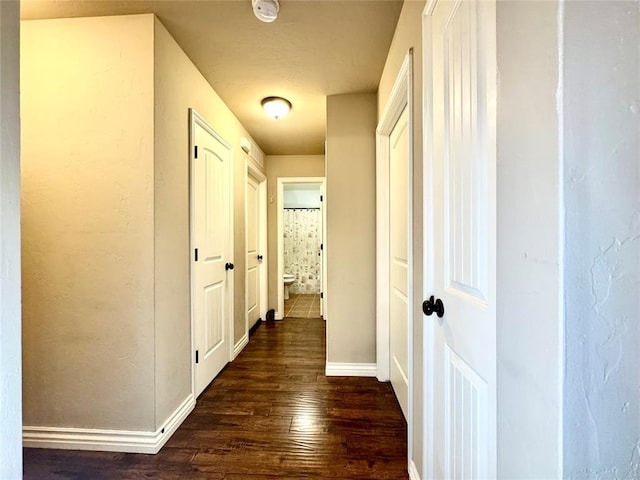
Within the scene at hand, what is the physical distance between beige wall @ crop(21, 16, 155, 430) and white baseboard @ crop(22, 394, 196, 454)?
53 millimetres

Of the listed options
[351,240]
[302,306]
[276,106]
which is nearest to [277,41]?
[276,106]

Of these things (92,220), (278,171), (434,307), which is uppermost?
(278,171)

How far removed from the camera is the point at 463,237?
857 mm

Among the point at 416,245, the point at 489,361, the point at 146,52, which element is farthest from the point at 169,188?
the point at 489,361

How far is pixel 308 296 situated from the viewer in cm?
629

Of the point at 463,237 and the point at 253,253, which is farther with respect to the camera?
the point at 253,253

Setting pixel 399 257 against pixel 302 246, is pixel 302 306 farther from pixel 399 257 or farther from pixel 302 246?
pixel 399 257

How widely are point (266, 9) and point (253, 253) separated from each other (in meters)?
2.75

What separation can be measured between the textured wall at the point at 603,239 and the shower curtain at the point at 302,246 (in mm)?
6145

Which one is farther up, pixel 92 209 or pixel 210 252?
pixel 92 209

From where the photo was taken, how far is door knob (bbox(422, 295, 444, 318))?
104 cm

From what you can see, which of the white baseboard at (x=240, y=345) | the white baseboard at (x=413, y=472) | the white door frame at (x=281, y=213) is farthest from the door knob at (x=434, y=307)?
the white door frame at (x=281, y=213)

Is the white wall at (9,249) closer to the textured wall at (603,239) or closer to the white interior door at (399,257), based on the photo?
the textured wall at (603,239)

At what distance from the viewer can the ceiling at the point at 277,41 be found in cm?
156
